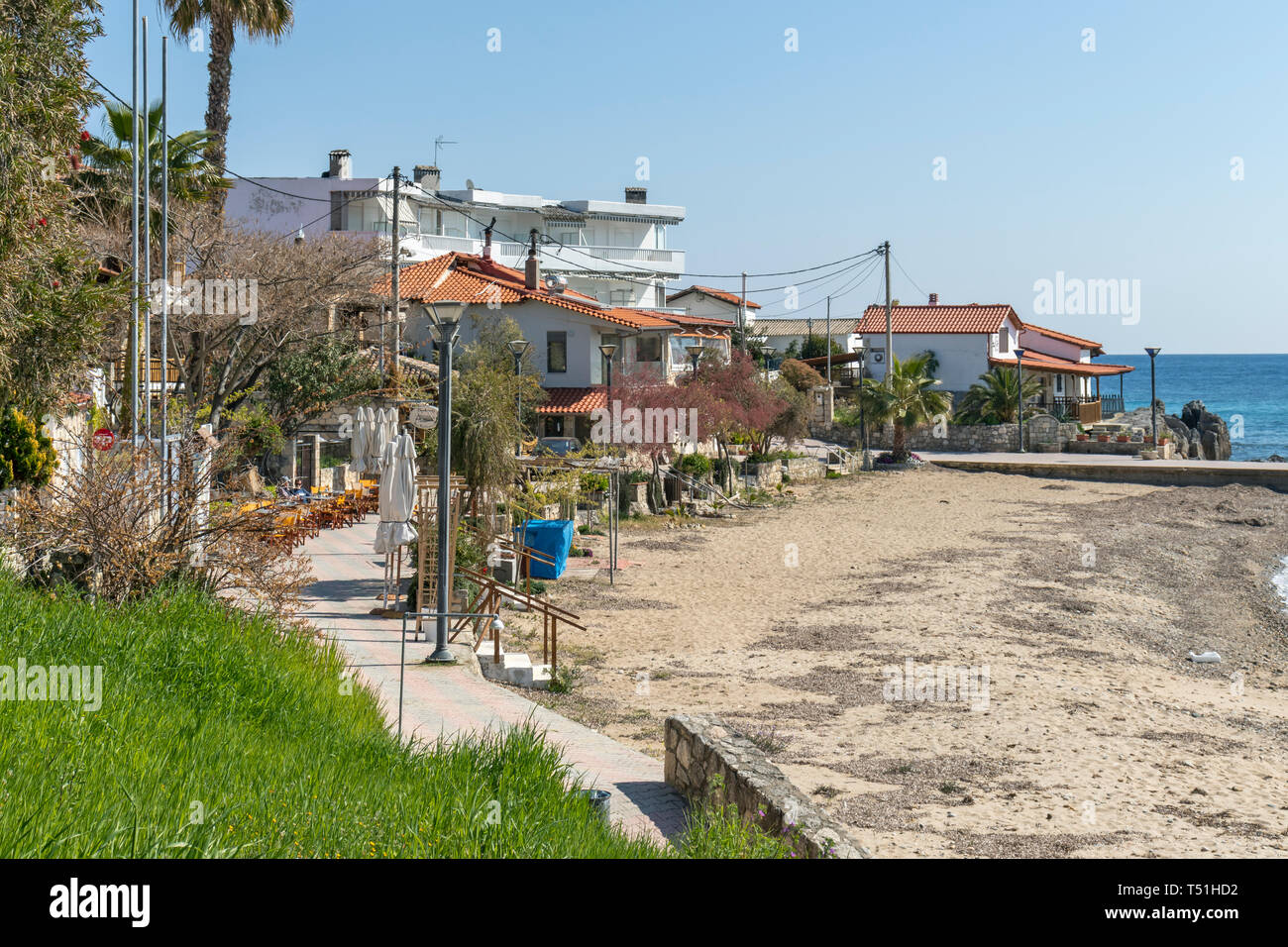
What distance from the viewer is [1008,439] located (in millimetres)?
58812

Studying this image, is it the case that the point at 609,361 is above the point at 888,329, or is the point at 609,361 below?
below

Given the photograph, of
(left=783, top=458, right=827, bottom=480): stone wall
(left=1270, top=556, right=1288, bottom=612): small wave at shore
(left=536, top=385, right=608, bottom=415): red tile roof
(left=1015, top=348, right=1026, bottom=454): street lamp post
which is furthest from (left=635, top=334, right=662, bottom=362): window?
(left=1270, top=556, right=1288, bottom=612): small wave at shore

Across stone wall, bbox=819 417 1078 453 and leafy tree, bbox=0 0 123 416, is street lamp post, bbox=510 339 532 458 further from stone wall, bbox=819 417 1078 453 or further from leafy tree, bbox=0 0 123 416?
stone wall, bbox=819 417 1078 453

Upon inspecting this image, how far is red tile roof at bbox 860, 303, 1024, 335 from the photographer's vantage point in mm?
66688

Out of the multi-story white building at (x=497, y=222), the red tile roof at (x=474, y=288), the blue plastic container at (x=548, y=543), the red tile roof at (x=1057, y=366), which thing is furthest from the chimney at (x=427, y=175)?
the blue plastic container at (x=548, y=543)

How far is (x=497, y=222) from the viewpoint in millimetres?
74250

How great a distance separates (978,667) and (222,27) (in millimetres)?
25139

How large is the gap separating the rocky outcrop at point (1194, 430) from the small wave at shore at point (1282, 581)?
32358mm

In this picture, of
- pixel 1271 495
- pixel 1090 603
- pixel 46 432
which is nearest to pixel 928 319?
pixel 1271 495

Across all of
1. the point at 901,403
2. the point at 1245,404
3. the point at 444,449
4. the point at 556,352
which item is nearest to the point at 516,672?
the point at 444,449

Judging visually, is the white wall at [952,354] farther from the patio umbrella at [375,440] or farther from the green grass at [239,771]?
the green grass at [239,771]

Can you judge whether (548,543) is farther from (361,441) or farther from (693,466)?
(693,466)

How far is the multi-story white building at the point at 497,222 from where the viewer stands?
61.5m
